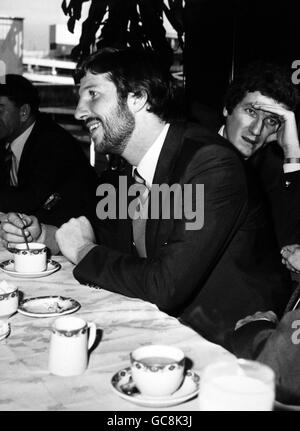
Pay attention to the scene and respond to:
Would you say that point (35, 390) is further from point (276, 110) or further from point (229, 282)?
point (276, 110)

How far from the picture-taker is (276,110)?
2553mm

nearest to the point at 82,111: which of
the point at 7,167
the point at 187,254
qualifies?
the point at 187,254

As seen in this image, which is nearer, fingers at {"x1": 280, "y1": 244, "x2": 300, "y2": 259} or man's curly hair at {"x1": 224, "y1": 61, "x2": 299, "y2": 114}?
fingers at {"x1": 280, "y1": 244, "x2": 300, "y2": 259}

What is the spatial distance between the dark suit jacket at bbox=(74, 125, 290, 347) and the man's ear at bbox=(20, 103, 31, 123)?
1.96 m

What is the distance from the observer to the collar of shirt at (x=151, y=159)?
1.89 metres

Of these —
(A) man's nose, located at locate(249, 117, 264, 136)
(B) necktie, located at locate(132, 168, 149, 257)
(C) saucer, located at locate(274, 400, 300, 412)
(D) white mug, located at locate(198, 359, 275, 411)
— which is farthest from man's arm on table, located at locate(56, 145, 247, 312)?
(A) man's nose, located at locate(249, 117, 264, 136)

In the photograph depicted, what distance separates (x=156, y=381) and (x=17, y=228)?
1234mm

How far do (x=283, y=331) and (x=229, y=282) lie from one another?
67 cm

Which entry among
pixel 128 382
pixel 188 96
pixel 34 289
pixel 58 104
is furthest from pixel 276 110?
pixel 58 104

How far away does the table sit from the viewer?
922 millimetres

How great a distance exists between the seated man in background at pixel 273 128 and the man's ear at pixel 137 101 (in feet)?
2.49

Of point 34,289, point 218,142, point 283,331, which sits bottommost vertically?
point 34,289

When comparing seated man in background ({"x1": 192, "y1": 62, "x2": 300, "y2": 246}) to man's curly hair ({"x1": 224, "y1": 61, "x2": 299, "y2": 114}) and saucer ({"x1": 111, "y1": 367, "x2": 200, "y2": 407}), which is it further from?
saucer ({"x1": 111, "y1": 367, "x2": 200, "y2": 407})

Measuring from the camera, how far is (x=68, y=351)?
3.30ft
